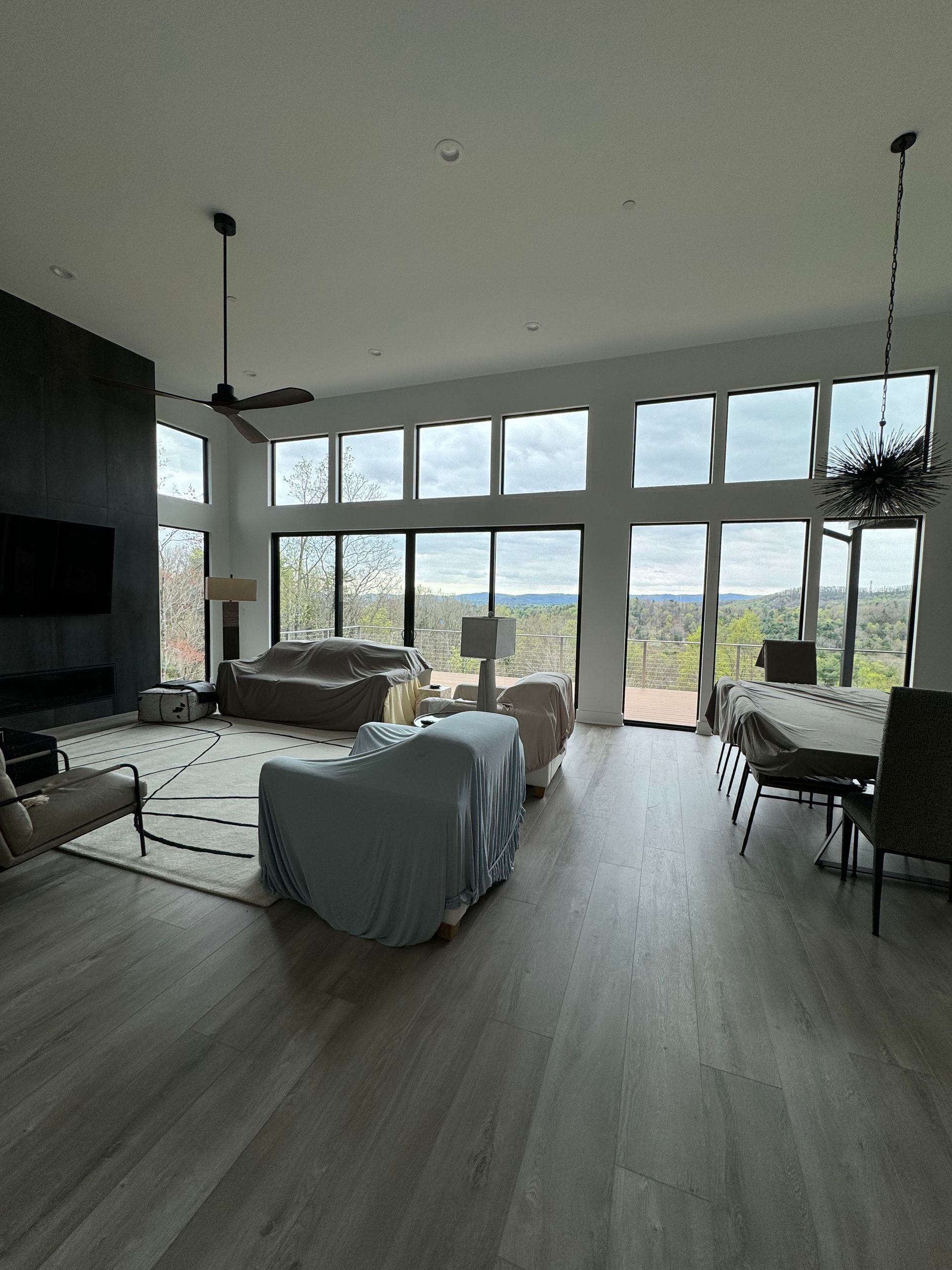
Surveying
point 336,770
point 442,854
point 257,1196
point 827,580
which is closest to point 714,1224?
point 257,1196

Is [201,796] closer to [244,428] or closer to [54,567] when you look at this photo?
[244,428]

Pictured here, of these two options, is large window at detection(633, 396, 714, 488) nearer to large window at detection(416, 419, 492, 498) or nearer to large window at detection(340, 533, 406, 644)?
large window at detection(416, 419, 492, 498)

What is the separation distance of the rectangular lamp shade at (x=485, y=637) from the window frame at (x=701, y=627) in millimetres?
2940

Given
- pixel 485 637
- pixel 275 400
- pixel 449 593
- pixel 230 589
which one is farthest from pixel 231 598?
pixel 485 637

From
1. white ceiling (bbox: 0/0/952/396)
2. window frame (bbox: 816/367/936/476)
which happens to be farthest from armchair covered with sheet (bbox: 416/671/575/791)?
window frame (bbox: 816/367/936/476)

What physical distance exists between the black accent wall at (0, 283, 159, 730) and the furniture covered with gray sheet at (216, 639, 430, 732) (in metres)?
1.23

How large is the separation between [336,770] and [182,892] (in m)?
1.03

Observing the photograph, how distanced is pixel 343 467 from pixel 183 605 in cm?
301

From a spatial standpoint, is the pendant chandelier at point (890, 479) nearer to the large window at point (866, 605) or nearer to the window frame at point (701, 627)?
the large window at point (866, 605)

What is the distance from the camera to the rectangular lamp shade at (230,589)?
6391 mm

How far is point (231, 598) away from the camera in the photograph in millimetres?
6430

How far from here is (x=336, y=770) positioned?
7.36 ft

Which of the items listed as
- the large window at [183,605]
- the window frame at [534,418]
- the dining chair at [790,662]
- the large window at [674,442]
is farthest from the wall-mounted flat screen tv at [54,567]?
the dining chair at [790,662]

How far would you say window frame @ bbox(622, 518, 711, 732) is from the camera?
19.5ft
